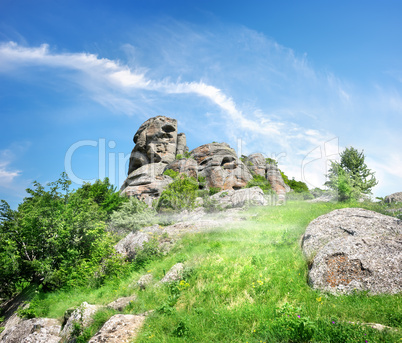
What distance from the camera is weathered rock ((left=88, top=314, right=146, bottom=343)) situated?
6719mm

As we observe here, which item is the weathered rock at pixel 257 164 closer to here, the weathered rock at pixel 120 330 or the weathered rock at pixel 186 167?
the weathered rock at pixel 186 167

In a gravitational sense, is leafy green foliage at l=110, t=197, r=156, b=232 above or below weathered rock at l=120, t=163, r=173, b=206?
below

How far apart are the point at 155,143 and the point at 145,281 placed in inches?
2006

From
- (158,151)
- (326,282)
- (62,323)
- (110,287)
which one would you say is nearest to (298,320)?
(326,282)

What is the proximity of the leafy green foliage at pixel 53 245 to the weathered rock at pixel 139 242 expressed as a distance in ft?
2.63

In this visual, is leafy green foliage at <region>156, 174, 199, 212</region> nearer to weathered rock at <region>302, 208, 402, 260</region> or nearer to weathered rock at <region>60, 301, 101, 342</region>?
weathered rock at <region>302, 208, 402, 260</region>

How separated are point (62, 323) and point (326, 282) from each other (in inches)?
388

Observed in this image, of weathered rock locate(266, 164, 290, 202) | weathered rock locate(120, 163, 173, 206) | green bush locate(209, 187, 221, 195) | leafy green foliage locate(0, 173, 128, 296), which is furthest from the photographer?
weathered rock locate(266, 164, 290, 202)

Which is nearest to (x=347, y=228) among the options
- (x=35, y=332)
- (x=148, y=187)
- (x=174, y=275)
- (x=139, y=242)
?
(x=174, y=275)

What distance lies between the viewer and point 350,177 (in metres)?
27.8

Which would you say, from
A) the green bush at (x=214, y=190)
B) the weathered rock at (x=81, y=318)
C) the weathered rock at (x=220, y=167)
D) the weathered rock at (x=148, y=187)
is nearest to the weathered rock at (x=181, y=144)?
the weathered rock at (x=220, y=167)

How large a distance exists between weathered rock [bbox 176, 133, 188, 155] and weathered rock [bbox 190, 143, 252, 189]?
7.41m

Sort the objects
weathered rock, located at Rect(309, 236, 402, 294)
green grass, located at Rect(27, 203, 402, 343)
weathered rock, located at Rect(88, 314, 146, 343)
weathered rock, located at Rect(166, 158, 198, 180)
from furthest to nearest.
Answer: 1. weathered rock, located at Rect(166, 158, 198, 180)
2. weathered rock, located at Rect(88, 314, 146, 343)
3. weathered rock, located at Rect(309, 236, 402, 294)
4. green grass, located at Rect(27, 203, 402, 343)

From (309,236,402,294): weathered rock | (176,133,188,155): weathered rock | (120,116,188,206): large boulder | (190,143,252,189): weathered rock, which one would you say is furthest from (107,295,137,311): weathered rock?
(176,133,188,155): weathered rock
